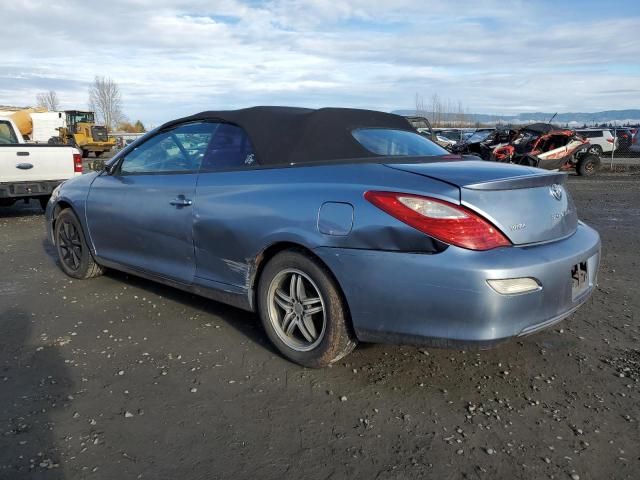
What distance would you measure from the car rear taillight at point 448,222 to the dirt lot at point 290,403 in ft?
3.01

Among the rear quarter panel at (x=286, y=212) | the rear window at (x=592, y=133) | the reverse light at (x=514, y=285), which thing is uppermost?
the rear window at (x=592, y=133)

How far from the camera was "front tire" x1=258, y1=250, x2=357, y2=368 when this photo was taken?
10.3 ft

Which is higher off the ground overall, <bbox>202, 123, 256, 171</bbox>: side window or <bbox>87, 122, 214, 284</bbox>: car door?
<bbox>202, 123, 256, 171</bbox>: side window

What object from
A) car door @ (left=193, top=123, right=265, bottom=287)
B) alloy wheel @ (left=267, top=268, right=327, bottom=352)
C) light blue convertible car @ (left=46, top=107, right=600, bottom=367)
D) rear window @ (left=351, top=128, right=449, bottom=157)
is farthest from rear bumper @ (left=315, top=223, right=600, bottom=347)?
rear window @ (left=351, top=128, right=449, bottom=157)

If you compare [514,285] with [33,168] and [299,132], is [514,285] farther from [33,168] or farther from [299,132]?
[33,168]

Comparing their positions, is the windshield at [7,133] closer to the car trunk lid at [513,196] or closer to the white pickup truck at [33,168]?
the white pickup truck at [33,168]

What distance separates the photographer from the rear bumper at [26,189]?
28.1ft

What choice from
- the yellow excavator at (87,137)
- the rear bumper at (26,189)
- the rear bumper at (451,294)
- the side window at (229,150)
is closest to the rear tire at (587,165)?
the rear bumper at (26,189)

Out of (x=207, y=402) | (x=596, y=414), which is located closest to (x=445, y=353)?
(x=596, y=414)

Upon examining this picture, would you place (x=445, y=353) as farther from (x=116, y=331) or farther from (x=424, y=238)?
(x=116, y=331)

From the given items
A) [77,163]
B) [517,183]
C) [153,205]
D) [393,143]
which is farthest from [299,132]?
[77,163]

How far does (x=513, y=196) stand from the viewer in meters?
2.95

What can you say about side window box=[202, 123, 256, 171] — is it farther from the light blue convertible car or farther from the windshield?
the windshield

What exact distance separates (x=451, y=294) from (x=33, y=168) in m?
8.42
